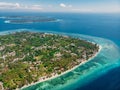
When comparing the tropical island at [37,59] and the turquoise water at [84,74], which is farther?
the tropical island at [37,59]

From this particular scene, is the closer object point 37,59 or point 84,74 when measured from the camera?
point 84,74

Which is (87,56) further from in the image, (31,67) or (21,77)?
(21,77)

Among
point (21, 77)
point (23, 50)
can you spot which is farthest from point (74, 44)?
point (21, 77)

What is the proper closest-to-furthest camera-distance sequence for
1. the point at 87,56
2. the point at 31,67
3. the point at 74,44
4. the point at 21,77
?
the point at 21,77, the point at 31,67, the point at 87,56, the point at 74,44

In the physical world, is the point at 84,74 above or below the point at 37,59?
below

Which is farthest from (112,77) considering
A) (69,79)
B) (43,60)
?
(43,60)

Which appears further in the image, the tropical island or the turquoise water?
the tropical island

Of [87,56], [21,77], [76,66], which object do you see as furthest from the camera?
[87,56]

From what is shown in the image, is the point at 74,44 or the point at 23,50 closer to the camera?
the point at 23,50
